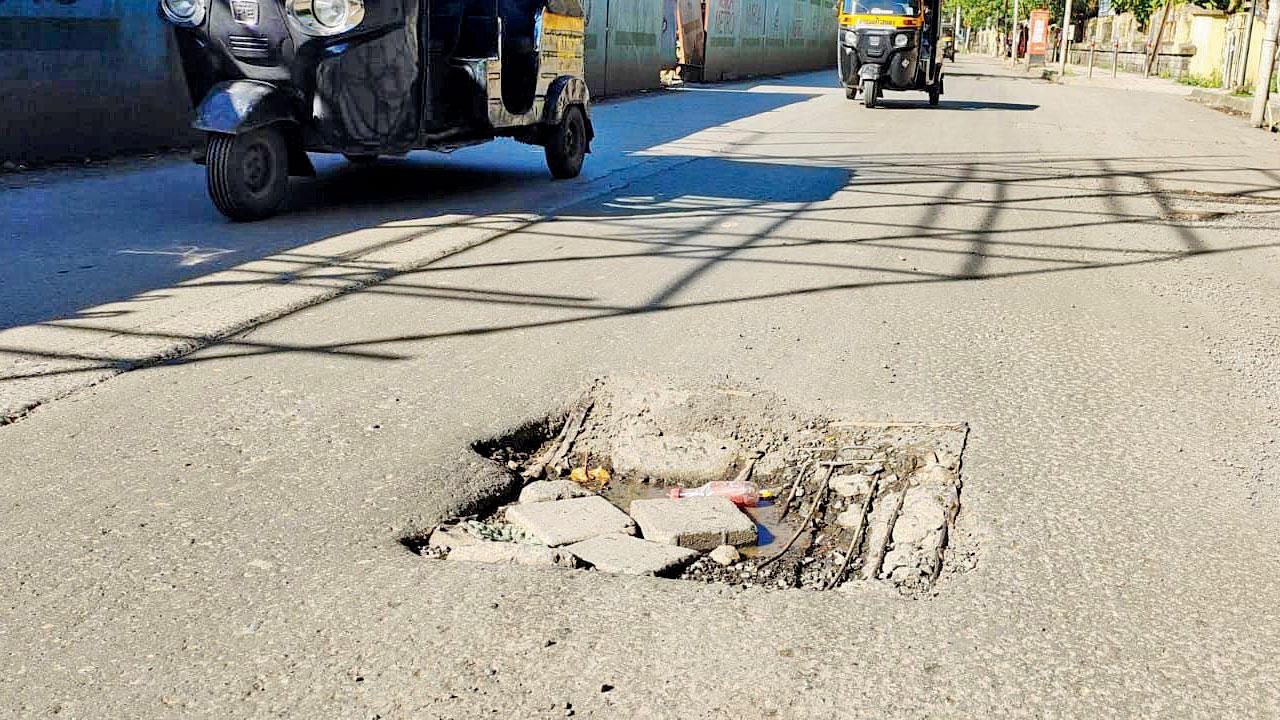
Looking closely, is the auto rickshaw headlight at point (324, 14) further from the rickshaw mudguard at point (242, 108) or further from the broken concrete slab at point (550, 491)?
the broken concrete slab at point (550, 491)

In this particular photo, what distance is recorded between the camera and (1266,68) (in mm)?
21000

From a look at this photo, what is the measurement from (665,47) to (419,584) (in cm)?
2798

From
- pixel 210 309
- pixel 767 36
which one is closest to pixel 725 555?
pixel 210 309

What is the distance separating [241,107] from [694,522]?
578 centimetres

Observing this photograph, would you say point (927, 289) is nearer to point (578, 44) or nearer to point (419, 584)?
point (419, 584)

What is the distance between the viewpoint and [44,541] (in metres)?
3.26

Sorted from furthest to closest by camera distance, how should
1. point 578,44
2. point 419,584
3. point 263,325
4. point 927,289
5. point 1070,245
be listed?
point 578,44, point 1070,245, point 927,289, point 263,325, point 419,584

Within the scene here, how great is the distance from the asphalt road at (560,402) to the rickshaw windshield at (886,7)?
15.6 meters

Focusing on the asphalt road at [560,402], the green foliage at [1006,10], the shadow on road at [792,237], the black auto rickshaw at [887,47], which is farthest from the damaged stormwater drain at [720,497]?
the green foliage at [1006,10]

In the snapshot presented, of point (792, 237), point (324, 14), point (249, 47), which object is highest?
point (324, 14)

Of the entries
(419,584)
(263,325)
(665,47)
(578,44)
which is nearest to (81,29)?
(578,44)

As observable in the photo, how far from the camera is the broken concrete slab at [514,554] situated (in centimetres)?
329

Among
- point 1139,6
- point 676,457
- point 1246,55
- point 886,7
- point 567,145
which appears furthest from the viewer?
point 1139,6

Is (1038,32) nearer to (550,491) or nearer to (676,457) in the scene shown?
(676,457)
